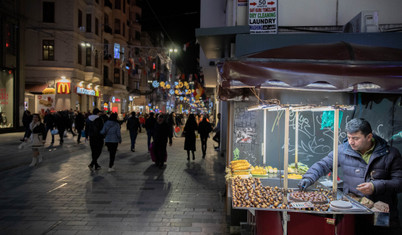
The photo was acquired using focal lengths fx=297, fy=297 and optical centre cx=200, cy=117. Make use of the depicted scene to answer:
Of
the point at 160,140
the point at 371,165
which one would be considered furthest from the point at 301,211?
the point at 160,140

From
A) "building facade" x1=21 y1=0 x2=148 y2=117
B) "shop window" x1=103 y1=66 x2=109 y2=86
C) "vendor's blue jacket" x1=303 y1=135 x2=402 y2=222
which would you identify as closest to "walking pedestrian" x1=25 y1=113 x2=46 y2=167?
"vendor's blue jacket" x1=303 y1=135 x2=402 y2=222

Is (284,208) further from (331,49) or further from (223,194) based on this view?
(223,194)

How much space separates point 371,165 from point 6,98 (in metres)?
26.0

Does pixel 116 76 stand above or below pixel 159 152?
above

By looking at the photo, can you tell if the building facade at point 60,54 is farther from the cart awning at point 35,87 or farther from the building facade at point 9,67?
the building facade at point 9,67

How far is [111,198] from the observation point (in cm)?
700

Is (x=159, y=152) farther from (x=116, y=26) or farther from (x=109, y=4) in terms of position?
(x=116, y=26)

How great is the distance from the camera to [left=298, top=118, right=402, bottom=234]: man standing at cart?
11.7ft

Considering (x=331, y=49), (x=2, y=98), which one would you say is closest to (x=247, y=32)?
(x=331, y=49)

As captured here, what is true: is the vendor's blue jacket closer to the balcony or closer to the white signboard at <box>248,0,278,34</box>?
the white signboard at <box>248,0,278,34</box>

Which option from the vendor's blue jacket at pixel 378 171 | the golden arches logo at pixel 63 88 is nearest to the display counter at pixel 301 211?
the vendor's blue jacket at pixel 378 171

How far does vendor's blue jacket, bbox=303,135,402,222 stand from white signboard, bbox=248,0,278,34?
3.76m

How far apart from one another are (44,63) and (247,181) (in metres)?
29.3

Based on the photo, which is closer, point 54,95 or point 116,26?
point 54,95
